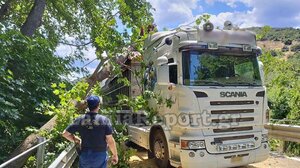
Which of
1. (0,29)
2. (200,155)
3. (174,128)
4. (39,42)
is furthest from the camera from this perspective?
(39,42)

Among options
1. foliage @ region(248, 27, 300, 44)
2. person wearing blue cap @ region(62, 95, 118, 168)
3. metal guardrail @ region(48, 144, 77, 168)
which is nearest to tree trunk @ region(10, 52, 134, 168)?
metal guardrail @ region(48, 144, 77, 168)

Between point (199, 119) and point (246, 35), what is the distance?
236 centimetres

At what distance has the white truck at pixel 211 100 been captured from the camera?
6.71 metres

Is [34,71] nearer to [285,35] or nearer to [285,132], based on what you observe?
[285,132]

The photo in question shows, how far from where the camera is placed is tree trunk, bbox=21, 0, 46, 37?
Result: 37.8 feet

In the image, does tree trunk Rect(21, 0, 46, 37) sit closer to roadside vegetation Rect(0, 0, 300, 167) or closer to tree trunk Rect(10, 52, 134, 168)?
roadside vegetation Rect(0, 0, 300, 167)

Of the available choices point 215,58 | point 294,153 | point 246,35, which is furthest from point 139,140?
point 294,153

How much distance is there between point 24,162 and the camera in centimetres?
721

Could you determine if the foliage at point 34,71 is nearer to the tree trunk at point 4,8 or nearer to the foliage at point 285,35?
the tree trunk at point 4,8

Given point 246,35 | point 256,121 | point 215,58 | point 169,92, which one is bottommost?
point 256,121

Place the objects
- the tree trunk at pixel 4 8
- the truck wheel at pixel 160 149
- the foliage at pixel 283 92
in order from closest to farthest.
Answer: the truck wheel at pixel 160 149 < the foliage at pixel 283 92 < the tree trunk at pixel 4 8

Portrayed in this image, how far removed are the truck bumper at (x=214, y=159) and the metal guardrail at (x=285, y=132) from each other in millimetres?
2297

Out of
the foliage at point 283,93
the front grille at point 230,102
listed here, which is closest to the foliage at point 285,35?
the foliage at point 283,93

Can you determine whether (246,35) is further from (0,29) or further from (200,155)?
(0,29)
